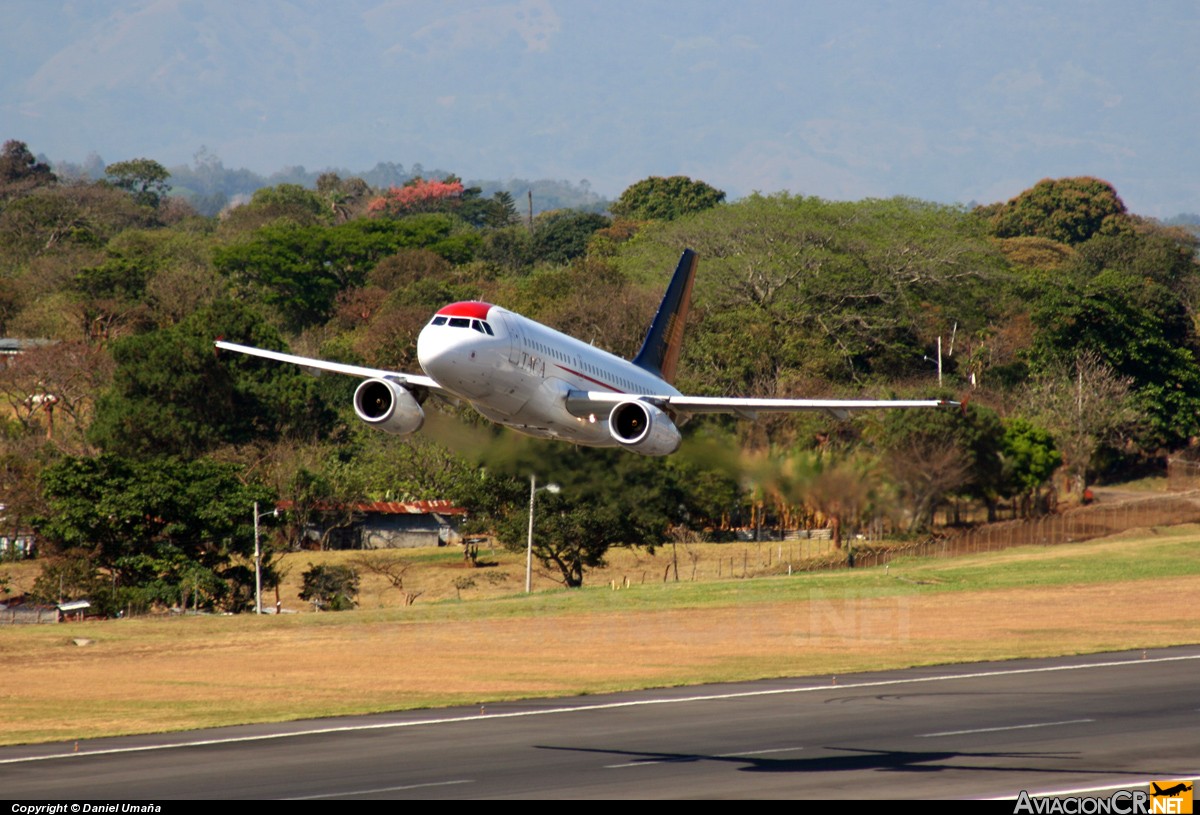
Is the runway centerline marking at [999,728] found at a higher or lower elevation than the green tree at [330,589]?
lower

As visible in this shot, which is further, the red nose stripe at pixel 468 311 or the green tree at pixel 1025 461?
the green tree at pixel 1025 461

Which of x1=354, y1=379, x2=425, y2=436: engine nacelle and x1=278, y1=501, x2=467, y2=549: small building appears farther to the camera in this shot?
x1=278, y1=501, x2=467, y2=549: small building


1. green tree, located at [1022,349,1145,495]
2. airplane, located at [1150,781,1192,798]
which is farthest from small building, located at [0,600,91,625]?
green tree, located at [1022,349,1145,495]

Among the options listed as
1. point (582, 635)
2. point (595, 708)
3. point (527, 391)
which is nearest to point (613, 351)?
point (582, 635)

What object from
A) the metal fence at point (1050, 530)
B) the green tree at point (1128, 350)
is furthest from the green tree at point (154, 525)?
the green tree at point (1128, 350)

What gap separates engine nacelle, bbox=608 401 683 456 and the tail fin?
13.1 meters

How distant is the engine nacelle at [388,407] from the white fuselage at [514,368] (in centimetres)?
135

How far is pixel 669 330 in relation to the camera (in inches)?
2395

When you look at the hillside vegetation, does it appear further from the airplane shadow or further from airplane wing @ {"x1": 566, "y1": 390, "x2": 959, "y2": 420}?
the airplane shadow

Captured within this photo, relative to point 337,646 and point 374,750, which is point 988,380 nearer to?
point 337,646

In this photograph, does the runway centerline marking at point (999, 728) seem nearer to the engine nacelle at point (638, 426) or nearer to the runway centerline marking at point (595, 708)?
the runway centerline marking at point (595, 708)

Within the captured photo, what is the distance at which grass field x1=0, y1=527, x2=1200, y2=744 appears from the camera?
54.4 metres

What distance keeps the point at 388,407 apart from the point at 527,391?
13.2 feet

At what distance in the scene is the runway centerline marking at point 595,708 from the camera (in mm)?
40781
